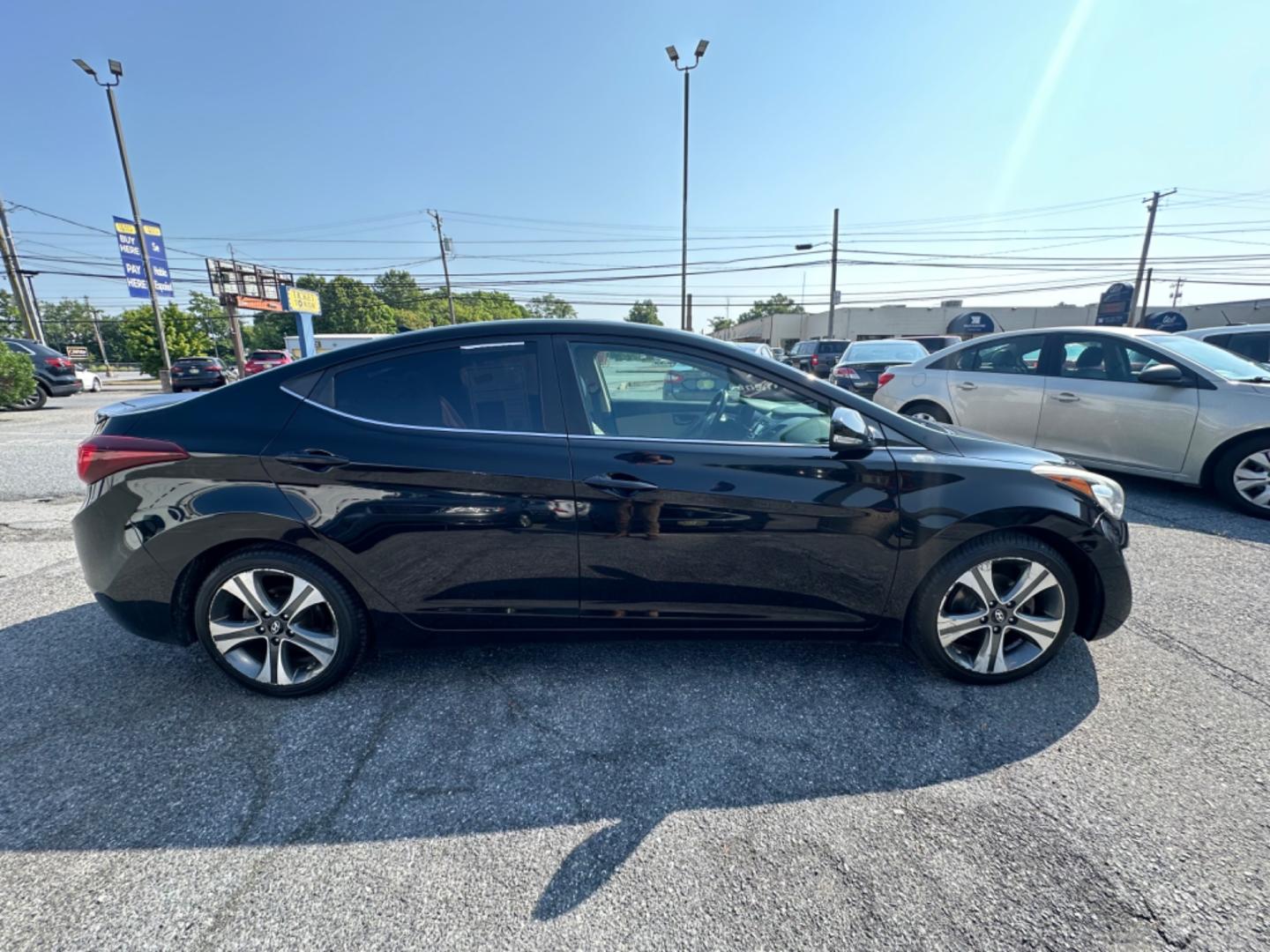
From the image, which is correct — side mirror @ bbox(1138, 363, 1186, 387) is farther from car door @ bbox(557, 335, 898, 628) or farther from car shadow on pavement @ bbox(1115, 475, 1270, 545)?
car door @ bbox(557, 335, 898, 628)

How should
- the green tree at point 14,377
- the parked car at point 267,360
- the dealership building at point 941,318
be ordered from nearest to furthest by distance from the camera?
the green tree at point 14,377 < the parked car at point 267,360 < the dealership building at point 941,318

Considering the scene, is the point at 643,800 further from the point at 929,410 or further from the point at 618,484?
the point at 929,410

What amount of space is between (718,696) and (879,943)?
3.22 ft

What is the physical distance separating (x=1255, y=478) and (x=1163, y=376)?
3.51 ft

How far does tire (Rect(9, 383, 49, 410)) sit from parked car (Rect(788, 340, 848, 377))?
1819 cm

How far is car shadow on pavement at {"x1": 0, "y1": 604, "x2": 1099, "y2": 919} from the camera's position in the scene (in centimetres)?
170

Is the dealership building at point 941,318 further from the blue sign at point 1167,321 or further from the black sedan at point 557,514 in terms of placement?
the black sedan at point 557,514

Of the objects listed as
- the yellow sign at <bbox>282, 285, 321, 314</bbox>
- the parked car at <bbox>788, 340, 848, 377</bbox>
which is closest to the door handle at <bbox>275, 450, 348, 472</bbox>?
the parked car at <bbox>788, 340, 848, 377</bbox>

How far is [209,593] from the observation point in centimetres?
220

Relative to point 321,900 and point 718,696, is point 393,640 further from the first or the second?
point 718,696

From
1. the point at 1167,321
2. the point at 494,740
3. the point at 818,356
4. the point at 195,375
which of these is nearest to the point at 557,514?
the point at 494,740

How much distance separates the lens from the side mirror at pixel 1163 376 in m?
4.39

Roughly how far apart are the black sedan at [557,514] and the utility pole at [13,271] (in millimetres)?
32164

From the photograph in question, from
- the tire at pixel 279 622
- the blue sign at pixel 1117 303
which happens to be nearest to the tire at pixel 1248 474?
the tire at pixel 279 622
